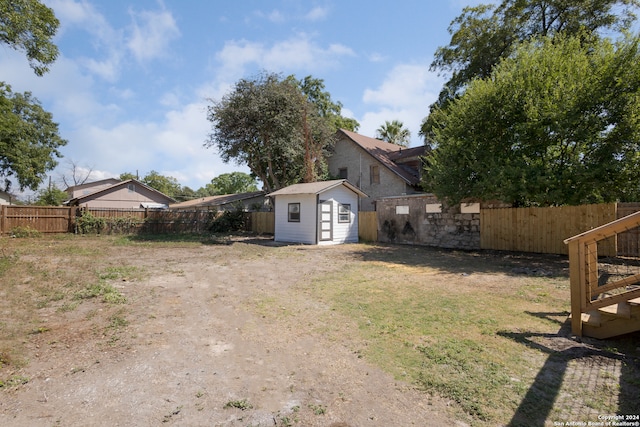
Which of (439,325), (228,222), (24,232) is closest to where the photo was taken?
(439,325)

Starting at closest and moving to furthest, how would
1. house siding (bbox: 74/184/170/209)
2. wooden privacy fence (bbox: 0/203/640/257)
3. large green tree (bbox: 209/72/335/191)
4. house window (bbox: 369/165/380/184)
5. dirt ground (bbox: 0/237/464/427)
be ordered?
dirt ground (bbox: 0/237/464/427), wooden privacy fence (bbox: 0/203/640/257), large green tree (bbox: 209/72/335/191), house window (bbox: 369/165/380/184), house siding (bbox: 74/184/170/209)

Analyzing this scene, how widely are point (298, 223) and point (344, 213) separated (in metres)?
2.59

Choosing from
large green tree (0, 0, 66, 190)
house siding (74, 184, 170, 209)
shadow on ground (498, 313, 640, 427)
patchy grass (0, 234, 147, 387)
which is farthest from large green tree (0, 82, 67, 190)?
shadow on ground (498, 313, 640, 427)

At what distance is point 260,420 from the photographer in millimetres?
2523

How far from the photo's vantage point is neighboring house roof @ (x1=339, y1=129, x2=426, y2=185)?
22.4 metres

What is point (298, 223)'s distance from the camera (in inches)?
678

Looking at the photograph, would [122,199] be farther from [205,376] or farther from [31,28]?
[205,376]

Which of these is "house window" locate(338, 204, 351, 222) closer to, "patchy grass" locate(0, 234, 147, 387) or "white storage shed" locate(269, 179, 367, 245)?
"white storage shed" locate(269, 179, 367, 245)

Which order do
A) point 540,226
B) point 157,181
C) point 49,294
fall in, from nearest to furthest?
point 49,294 → point 540,226 → point 157,181

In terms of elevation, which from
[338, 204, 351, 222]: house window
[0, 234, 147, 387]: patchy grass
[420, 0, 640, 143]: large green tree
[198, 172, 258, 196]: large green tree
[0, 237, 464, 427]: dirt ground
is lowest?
[0, 237, 464, 427]: dirt ground

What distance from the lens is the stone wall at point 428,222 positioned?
1449 centimetres

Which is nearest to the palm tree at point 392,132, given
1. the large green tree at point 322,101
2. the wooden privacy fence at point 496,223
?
the large green tree at point 322,101

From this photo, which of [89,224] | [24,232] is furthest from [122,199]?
[24,232]

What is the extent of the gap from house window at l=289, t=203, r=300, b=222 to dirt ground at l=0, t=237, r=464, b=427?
11590 millimetres
